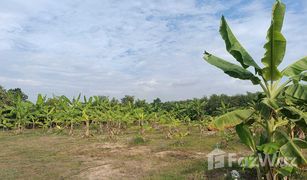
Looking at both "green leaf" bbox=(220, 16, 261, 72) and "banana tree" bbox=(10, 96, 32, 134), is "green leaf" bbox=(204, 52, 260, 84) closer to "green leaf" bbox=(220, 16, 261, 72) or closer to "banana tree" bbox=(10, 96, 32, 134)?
"green leaf" bbox=(220, 16, 261, 72)

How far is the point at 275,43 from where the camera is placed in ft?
16.5

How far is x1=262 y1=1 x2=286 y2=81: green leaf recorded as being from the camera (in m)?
4.96

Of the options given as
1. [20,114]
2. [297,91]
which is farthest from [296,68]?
[20,114]

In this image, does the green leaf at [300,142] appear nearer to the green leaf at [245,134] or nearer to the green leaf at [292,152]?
the green leaf at [292,152]

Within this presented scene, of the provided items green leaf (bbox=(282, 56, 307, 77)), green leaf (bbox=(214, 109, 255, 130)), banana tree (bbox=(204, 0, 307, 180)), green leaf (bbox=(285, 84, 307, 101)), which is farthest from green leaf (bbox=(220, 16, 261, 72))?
green leaf (bbox=(214, 109, 255, 130))

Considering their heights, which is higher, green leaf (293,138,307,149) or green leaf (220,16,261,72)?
green leaf (220,16,261,72)

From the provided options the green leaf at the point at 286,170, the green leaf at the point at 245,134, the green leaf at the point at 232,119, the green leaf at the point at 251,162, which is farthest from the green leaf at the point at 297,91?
the green leaf at the point at 251,162

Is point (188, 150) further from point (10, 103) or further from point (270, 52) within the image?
point (10, 103)

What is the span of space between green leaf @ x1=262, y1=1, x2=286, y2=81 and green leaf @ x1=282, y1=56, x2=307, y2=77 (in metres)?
0.19

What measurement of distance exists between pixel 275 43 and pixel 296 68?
0.67m

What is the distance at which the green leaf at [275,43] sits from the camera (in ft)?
16.3

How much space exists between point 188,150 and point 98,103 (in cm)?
1158

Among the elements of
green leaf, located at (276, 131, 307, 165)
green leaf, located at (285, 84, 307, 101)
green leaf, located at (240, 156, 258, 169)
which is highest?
green leaf, located at (285, 84, 307, 101)

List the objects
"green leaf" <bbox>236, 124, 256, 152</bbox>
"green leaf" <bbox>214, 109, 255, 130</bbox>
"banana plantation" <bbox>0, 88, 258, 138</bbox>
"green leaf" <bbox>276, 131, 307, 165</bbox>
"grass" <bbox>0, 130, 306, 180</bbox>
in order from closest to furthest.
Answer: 1. "green leaf" <bbox>276, 131, 307, 165</bbox>
2. "green leaf" <bbox>214, 109, 255, 130</bbox>
3. "green leaf" <bbox>236, 124, 256, 152</bbox>
4. "grass" <bbox>0, 130, 306, 180</bbox>
5. "banana plantation" <bbox>0, 88, 258, 138</bbox>
